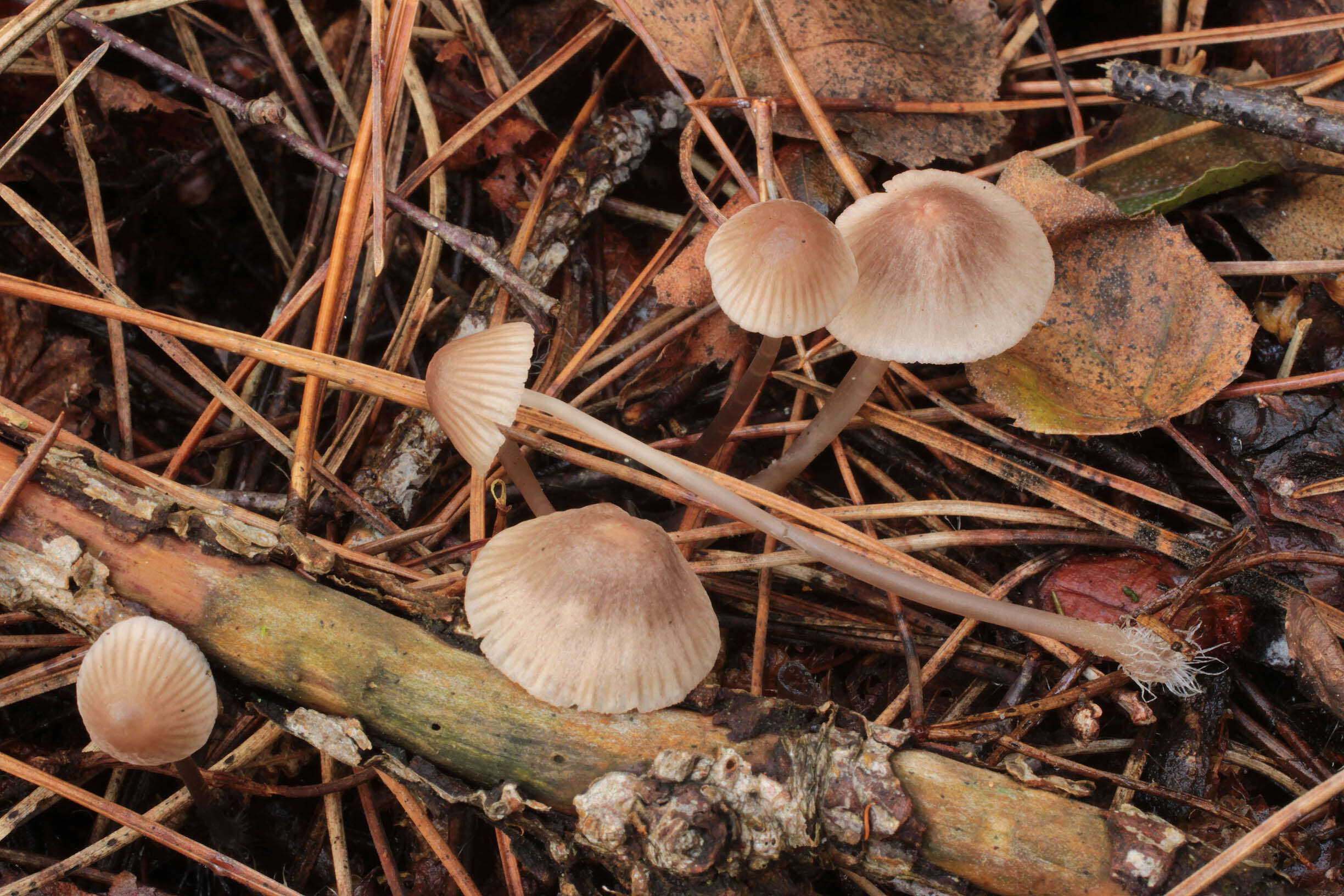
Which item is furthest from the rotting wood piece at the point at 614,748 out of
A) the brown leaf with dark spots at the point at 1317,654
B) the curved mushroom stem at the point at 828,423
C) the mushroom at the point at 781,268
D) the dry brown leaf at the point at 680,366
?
the dry brown leaf at the point at 680,366

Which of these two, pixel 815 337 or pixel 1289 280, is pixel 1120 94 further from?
pixel 815 337

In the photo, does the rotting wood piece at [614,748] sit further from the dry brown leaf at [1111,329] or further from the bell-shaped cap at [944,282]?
the dry brown leaf at [1111,329]

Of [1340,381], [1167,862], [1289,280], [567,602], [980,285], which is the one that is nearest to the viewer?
[1167,862]

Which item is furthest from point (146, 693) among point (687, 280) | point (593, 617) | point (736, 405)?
point (687, 280)

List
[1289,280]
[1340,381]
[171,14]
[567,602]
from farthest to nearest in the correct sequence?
[171,14], [1289,280], [1340,381], [567,602]

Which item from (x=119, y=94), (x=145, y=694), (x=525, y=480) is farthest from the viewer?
(x=119, y=94)

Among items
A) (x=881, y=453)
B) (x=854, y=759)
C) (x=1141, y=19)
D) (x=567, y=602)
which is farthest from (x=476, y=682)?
(x=1141, y=19)

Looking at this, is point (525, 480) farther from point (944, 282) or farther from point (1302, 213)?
point (1302, 213)

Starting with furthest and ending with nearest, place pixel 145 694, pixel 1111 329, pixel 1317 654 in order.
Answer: pixel 1111 329 < pixel 1317 654 < pixel 145 694
